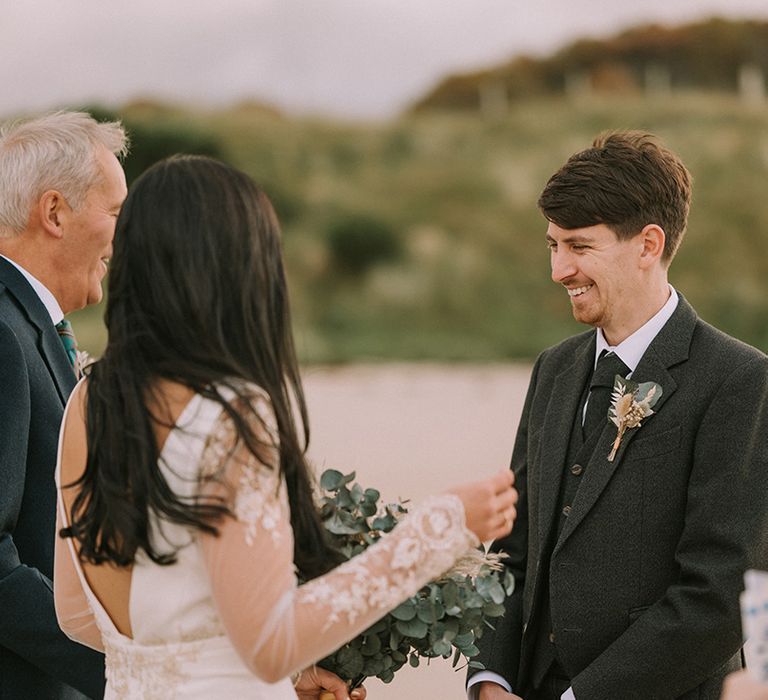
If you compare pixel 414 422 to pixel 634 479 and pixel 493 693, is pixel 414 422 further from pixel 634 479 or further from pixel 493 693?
pixel 634 479

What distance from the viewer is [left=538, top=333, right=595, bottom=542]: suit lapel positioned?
328 centimetres

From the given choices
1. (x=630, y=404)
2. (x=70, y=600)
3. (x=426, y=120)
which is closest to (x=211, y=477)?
(x=70, y=600)

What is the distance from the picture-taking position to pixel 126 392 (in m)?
2.22

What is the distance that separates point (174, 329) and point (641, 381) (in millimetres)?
1432

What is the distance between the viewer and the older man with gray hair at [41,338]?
2.97m

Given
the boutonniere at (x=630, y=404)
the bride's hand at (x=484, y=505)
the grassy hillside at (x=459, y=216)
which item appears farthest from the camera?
the grassy hillside at (x=459, y=216)

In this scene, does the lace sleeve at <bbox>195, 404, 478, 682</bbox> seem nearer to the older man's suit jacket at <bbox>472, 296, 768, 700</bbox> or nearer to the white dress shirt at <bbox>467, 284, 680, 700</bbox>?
the older man's suit jacket at <bbox>472, 296, 768, 700</bbox>

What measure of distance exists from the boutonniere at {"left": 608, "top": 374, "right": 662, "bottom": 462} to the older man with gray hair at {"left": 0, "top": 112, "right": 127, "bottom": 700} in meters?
1.45

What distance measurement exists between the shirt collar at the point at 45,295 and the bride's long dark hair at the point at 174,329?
3.63 ft

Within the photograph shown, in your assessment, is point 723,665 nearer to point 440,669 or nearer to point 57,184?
point 57,184

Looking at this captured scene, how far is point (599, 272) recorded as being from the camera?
3248mm

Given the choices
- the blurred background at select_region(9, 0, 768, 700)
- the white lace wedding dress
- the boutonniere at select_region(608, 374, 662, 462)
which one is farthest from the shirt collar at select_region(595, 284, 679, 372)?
the blurred background at select_region(9, 0, 768, 700)

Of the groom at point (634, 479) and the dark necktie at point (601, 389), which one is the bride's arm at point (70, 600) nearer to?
the groom at point (634, 479)

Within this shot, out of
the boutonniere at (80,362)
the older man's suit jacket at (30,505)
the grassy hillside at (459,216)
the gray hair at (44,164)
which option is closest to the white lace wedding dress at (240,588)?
the older man's suit jacket at (30,505)
